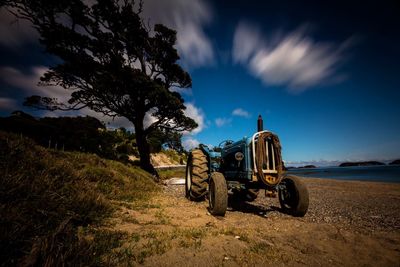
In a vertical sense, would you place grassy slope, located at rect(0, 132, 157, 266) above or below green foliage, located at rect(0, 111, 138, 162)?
below

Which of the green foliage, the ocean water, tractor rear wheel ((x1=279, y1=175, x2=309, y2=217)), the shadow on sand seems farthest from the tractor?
the ocean water

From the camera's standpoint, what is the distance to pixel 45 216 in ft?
8.23

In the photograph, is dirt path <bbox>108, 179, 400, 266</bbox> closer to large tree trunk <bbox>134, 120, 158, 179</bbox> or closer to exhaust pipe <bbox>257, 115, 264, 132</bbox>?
exhaust pipe <bbox>257, 115, 264, 132</bbox>

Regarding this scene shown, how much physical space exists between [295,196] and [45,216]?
5.45m

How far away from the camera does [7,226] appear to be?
1.87 metres

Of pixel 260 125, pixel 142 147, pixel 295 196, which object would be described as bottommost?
pixel 295 196

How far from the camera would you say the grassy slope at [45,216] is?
68.3 inches

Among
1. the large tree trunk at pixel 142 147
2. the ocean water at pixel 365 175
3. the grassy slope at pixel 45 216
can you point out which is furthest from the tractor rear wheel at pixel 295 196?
the ocean water at pixel 365 175

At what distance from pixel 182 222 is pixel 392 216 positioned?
5.72 metres

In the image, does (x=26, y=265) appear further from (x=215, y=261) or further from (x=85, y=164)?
(x=85, y=164)

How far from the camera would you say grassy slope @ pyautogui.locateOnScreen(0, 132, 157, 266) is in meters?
1.74

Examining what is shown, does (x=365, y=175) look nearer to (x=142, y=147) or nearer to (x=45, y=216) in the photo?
(x=142, y=147)

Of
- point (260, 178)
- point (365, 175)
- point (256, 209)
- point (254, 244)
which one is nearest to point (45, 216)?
point (254, 244)

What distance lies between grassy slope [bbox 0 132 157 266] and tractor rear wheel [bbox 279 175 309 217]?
4.45 metres
